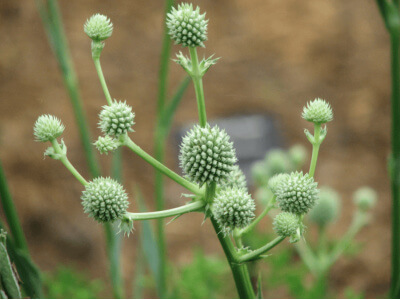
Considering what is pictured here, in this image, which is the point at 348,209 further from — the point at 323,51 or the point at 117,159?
the point at 117,159

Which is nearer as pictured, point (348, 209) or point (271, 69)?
point (348, 209)

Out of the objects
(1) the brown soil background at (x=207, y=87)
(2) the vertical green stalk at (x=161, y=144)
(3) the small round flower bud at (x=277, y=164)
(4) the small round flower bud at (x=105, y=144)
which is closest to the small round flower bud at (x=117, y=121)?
(4) the small round flower bud at (x=105, y=144)

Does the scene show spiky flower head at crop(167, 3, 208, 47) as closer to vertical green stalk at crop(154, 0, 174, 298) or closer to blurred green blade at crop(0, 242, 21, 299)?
blurred green blade at crop(0, 242, 21, 299)

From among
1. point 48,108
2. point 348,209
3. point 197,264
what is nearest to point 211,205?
point 197,264

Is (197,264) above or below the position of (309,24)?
below

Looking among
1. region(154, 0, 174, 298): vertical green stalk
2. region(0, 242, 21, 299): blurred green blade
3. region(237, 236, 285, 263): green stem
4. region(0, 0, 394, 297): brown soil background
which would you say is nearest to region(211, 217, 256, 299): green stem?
region(237, 236, 285, 263): green stem

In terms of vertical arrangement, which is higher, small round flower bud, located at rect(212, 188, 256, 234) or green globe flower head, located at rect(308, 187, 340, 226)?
small round flower bud, located at rect(212, 188, 256, 234)

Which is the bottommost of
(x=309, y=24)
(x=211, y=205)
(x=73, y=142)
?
(x=211, y=205)
